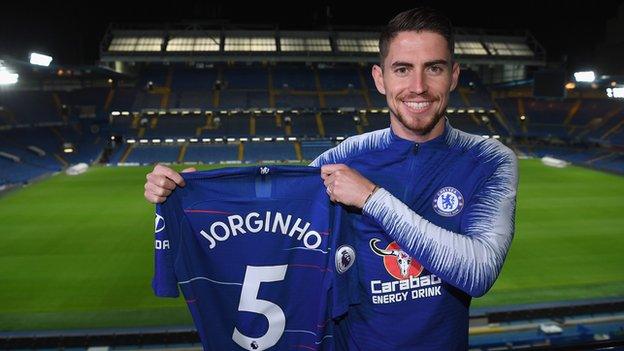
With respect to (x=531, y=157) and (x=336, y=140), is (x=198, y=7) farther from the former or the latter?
(x=531, y=157)

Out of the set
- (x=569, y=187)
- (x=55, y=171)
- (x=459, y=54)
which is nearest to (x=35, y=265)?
(x=55, y=171)

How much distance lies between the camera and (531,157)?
127 ft

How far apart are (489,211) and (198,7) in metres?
53.0

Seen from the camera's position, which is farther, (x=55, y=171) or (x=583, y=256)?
(x=55, y=171)

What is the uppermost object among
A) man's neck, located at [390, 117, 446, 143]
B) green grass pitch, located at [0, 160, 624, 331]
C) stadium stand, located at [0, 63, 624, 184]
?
stadium stand, located at [0, 63, 624, 184]

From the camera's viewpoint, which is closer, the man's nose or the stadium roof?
the man's nose

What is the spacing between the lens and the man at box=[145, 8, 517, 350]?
5.90 ft

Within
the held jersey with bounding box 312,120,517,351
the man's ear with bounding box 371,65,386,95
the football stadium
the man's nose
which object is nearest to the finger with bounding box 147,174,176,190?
the held jersey with bounding box 312,120,517,351

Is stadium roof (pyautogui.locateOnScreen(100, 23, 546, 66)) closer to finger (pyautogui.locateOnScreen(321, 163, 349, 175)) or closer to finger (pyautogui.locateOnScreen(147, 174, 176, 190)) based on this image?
finger (pyautogui.locateOnScreen(147, 174, 176, 190))

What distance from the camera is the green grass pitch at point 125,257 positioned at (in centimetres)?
1005

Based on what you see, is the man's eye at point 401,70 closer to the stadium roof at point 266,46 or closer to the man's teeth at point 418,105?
the man's teeth at point 418,105

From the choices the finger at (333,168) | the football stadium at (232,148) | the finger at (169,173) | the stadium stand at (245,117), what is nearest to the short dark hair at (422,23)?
the finger at (333,168)

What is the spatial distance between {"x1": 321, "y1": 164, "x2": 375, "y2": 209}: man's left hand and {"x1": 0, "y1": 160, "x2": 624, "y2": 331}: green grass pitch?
867cm

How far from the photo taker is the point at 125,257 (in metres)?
13.3
